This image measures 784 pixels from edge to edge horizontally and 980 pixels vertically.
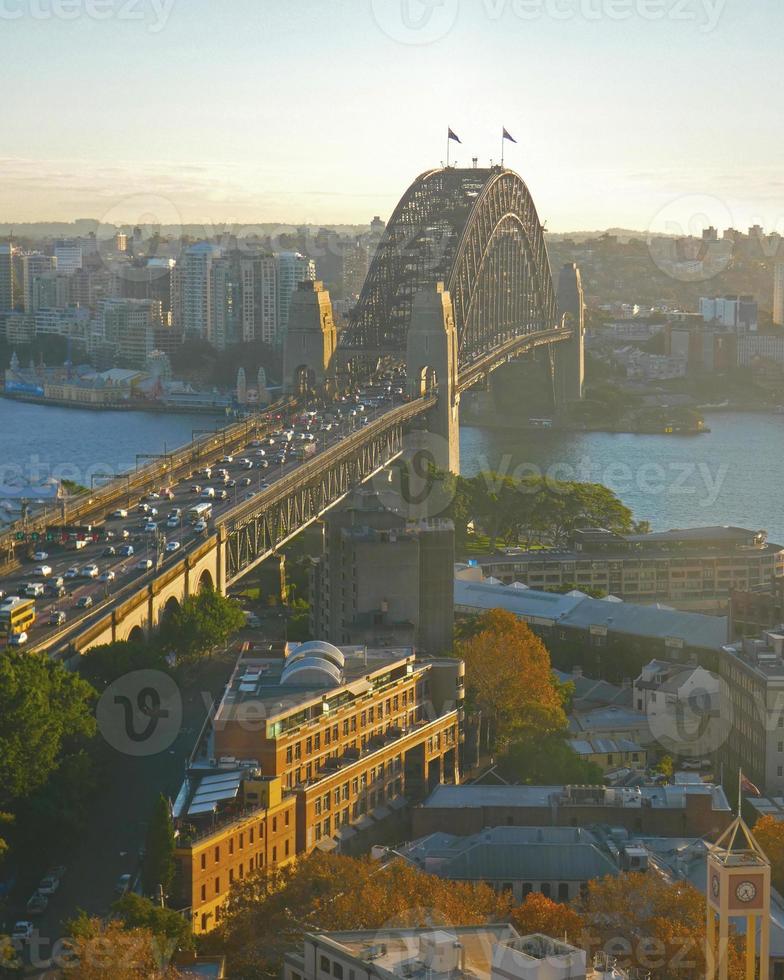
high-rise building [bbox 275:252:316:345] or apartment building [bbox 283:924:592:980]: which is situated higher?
high-rise building [bbox 275:252:316:345]

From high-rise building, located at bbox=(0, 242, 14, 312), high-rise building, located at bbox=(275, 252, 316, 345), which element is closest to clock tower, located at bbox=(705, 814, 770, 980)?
high-rise building, located at bbox=(275, 252, 316, 345)

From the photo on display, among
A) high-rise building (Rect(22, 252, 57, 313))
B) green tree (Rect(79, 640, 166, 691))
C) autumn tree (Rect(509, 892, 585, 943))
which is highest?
high-rise building (Rect(22, 252, 57, 313))

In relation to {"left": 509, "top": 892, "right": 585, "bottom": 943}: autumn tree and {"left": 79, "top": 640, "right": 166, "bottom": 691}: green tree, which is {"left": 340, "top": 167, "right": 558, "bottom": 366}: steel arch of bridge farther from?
{"left": 509, "top": 892, "right": 585, "bottom": 943}: autumn tree

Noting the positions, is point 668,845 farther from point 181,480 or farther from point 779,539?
point 779,539

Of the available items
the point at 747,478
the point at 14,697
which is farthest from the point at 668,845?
the point at 747,478

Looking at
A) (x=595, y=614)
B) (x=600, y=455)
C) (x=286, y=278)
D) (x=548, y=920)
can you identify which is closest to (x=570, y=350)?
(x=600, y=455)

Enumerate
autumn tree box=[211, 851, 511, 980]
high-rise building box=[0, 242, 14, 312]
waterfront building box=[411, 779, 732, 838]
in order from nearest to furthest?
autumn tree box=[211, 851, 511, 980], waterfront building box=[411, 779, 732, 838], high-rise building box=[0, 242, 14, 312]
